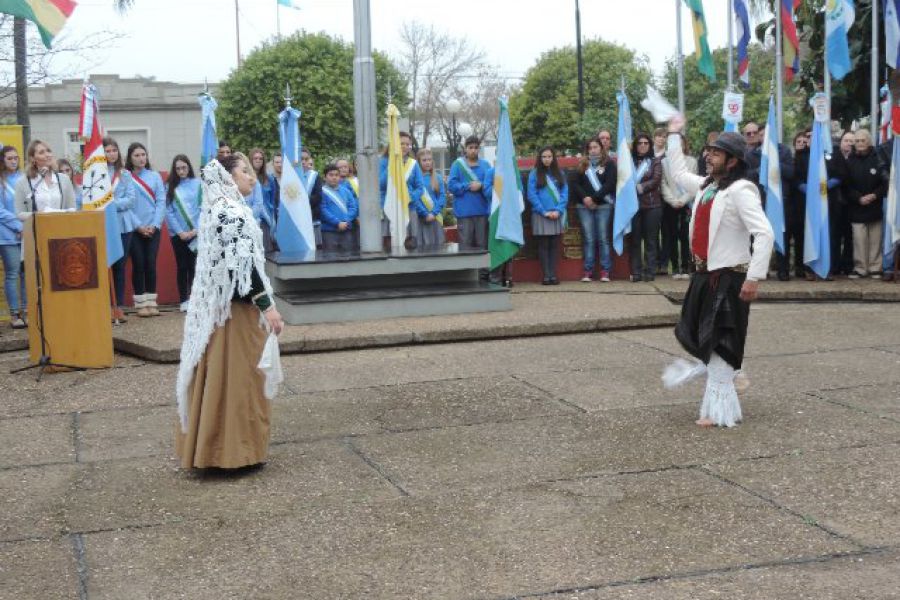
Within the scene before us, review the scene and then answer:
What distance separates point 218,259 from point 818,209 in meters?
9.49

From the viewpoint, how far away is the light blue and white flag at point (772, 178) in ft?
46.0

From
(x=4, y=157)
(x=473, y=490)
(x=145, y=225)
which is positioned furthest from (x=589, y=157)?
(x=473, y=490)

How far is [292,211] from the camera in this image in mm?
13641

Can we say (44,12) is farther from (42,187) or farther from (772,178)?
(772,178)

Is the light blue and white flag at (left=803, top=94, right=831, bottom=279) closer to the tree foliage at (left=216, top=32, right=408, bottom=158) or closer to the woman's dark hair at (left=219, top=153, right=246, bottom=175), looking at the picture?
the woman's dark hair at (left=219, top=153, right=246, bottom=175)

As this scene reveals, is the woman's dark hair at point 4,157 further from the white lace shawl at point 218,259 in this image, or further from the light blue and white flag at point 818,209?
the light blue and white flag at point 818,209

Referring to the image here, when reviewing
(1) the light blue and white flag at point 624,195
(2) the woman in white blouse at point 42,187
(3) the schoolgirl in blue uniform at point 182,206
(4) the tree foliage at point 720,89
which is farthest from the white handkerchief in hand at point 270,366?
(4) the tree foliage at point 720,89

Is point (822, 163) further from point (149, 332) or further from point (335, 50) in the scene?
point (335, 50)

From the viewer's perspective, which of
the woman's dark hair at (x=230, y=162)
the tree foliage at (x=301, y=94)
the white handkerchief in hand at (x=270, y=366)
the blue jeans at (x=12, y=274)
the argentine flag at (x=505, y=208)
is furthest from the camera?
the tree foliage at (x=301, y=94)

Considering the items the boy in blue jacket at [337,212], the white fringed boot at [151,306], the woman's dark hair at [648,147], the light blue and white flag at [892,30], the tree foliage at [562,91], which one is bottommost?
the white fringed boot at [151,306]

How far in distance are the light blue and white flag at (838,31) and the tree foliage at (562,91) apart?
28887 millimetres

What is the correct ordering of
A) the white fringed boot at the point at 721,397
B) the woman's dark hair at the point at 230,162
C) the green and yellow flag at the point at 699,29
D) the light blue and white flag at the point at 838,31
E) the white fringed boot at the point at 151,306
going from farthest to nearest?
the green and yellow flag at the point at 699,29 → the light blue and white flag at the point at 838,31 → the white fringed boot at the point at 151,306 → the white fringed boot at the point at 721,397 → the woman's dark hair at the point at 230,162

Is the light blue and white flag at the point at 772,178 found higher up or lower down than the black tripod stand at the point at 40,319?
higher up

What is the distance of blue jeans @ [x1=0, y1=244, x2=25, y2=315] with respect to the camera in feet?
37.6
